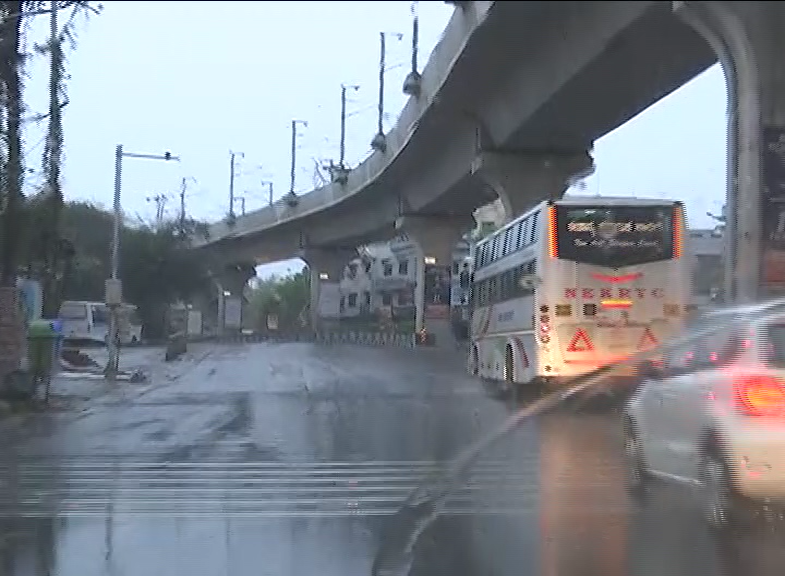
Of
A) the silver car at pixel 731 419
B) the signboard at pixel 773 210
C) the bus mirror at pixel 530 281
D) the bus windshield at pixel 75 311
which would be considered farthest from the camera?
the bus windshield at pixel 75 311

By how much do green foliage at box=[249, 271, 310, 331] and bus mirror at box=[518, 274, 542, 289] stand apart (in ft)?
337

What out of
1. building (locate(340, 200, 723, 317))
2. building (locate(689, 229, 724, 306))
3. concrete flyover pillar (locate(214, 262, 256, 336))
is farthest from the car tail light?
concrete flyover pillar (locate(214, 262, 256, 336))

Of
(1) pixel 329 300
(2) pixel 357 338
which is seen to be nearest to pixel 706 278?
(2) pixel 357 338

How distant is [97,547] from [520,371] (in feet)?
47.6

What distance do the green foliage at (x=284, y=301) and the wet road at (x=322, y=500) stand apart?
349 feet

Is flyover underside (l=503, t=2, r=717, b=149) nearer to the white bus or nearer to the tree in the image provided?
the white bus

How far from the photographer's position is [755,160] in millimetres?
17859

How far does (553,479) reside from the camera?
38.1 feet

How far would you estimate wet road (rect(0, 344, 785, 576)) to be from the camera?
25.4 feet

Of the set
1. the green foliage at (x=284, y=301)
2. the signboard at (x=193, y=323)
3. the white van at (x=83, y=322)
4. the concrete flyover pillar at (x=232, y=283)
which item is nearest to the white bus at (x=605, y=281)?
the white van at (x=83, y=322)

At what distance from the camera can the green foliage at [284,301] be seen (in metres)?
130

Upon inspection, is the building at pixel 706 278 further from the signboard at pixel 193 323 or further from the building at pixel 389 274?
the signboard at pixel 193 323

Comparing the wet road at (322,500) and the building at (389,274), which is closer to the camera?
the wet road at (322,500)

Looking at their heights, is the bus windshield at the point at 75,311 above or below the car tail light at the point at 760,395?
above
